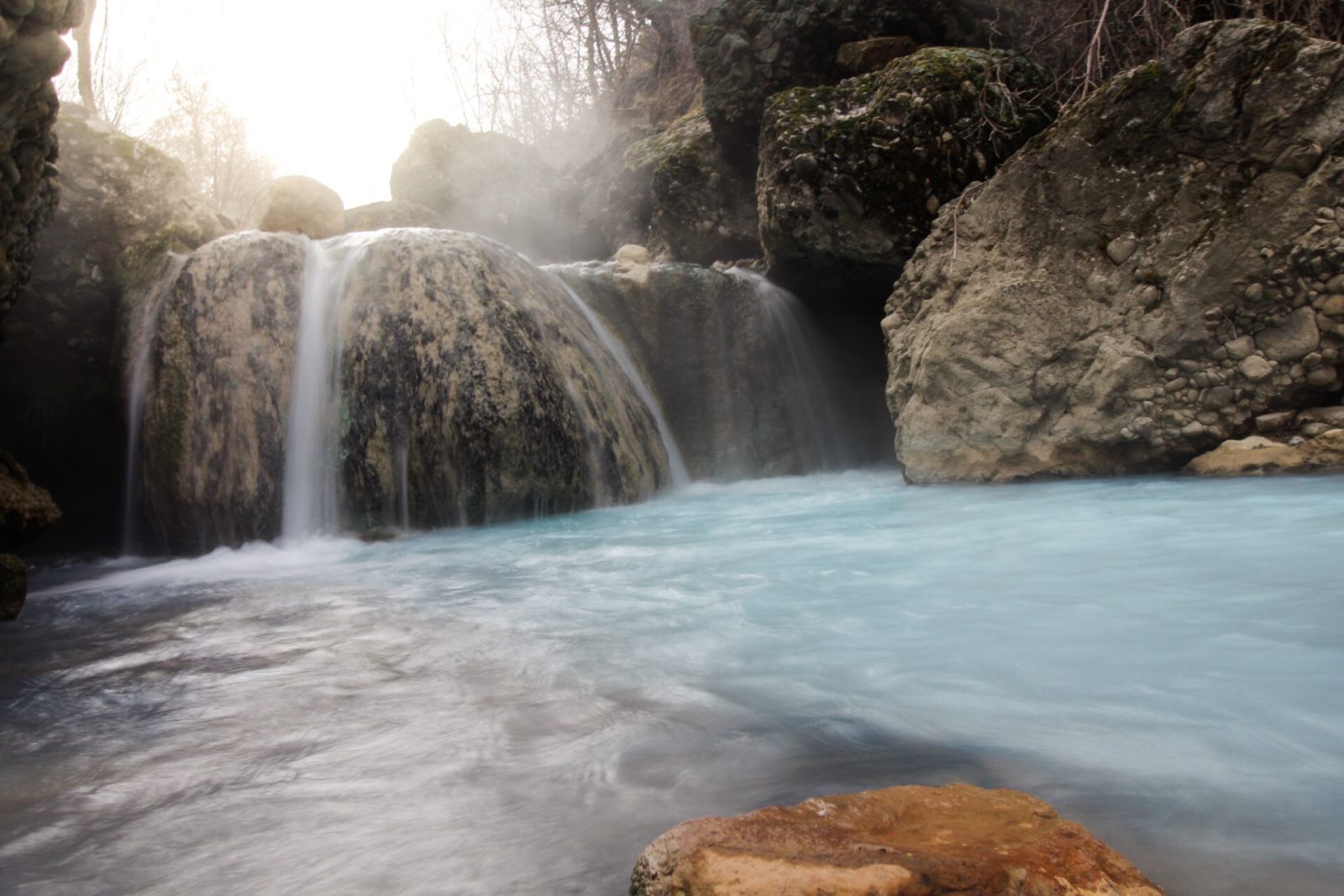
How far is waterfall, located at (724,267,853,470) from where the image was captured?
835cm

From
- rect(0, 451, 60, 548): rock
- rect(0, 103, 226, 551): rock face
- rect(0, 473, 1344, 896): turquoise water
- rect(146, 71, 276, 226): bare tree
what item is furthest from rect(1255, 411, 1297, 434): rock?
rect(146, 71, 276, 226): bare tree

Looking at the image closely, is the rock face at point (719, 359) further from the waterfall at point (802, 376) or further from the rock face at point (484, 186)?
the rock face at point (484, 186)

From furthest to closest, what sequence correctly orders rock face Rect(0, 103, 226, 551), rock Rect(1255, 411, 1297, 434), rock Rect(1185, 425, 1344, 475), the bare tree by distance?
the bare tree, rock face Rect(0, 103, 226, 551), rock Rect(1255, 411, 1297, 434), rock Rect(1185, 425, 1344, 475)

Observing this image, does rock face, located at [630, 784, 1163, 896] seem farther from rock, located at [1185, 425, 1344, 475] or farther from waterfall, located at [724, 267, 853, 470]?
waterfall, located at [724, 267, 853, 470]

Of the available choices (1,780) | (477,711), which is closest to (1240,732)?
(477,711)

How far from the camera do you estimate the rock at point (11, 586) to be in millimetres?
3734

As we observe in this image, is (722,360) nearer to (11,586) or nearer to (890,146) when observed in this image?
(890,146)

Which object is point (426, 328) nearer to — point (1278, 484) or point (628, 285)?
point (628, 285)

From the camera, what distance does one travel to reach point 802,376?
8.43 m

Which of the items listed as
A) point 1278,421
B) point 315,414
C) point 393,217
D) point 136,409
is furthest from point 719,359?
point 393,217

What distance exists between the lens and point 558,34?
63.0 feet

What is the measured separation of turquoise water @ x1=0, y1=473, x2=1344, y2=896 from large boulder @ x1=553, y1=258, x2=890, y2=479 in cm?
412

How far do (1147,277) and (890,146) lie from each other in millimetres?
2285

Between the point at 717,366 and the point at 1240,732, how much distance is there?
6706 mm
